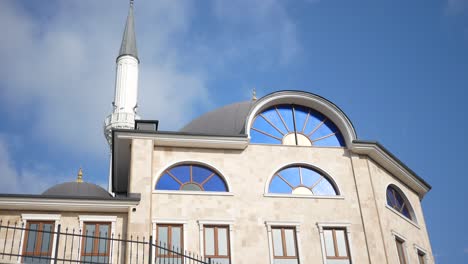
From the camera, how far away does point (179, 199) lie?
17.7 metres

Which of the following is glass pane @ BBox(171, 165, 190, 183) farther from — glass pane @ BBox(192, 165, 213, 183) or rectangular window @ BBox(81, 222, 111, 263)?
rectangular window @ BBox(81, 222, 111, 263)

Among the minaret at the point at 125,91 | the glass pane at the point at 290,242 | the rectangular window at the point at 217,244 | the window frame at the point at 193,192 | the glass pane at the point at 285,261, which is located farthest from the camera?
the minaret at the point at 125,91

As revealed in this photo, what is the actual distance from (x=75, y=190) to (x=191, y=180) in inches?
230

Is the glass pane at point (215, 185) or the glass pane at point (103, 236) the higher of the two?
the glass pane at point (215, 185)

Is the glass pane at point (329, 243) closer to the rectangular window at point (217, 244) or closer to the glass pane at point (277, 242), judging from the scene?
the glass pane at point (277, 242)


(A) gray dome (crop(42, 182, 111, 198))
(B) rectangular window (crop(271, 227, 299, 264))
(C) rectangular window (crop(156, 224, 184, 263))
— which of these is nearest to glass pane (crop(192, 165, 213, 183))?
(C) rectangular window (crop(156, 224, 184, 263))

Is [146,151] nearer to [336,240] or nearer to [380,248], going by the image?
[336,240]

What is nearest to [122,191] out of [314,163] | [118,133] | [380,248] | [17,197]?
[118,133]

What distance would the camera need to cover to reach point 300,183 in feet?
63.0

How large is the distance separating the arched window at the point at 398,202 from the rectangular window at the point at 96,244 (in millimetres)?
10833

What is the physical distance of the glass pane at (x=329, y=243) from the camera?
18.0 metres

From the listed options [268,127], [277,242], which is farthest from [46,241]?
[268,127]

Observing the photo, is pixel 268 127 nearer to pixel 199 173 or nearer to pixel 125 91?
pixel 199 173

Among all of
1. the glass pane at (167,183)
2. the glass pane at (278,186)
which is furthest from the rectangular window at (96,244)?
the glass pane at (278,186)
